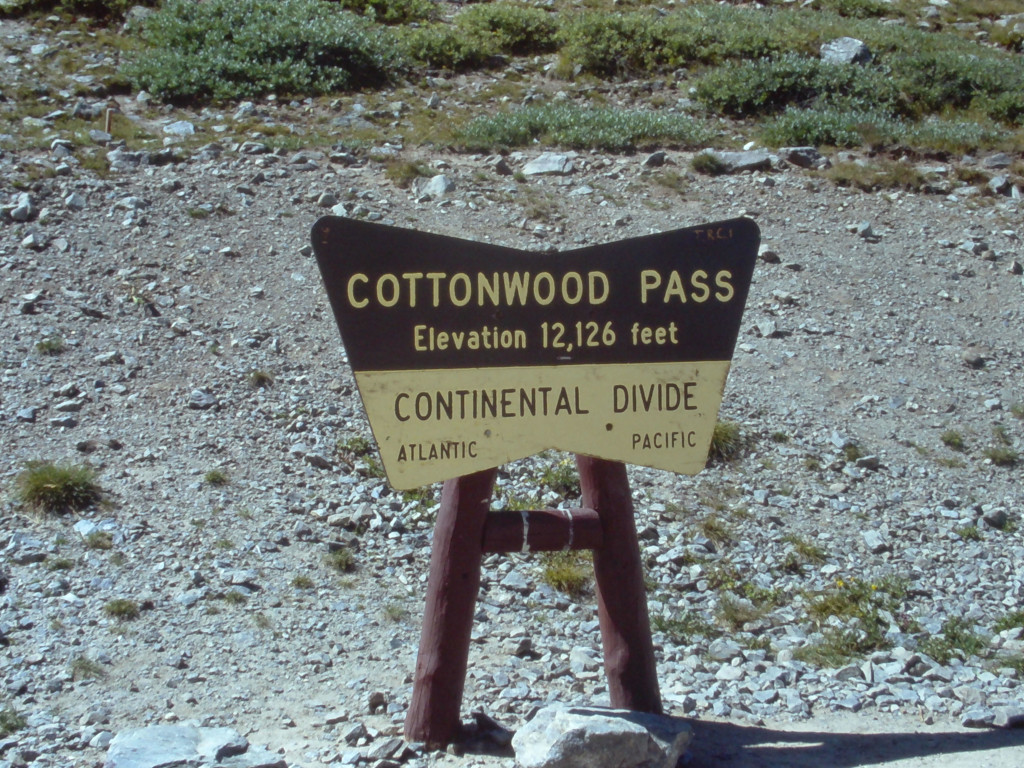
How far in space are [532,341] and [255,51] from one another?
415 inches

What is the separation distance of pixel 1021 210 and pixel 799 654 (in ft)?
24.5

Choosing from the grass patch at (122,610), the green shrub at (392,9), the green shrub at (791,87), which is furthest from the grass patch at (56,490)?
the green shrub at (392,9)

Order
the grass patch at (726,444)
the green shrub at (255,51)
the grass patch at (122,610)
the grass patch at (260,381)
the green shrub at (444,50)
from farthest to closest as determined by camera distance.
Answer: the green shrub at (444,50)
the green shrub at (255,51)
the grass patch at (260,381)
the grass patch at (726,444)
the grass patch at (122,610)

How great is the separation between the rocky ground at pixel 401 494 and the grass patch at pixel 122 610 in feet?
0.05

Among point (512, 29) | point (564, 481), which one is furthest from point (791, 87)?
point (564, 481)

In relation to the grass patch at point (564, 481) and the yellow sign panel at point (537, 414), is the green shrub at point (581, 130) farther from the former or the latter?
the yellow sign panel at point (537, 414)

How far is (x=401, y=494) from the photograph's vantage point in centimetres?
626

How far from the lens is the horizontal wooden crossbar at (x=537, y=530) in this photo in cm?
383

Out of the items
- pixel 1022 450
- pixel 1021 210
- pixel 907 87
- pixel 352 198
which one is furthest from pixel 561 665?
pixel 907 87

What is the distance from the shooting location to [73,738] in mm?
4117

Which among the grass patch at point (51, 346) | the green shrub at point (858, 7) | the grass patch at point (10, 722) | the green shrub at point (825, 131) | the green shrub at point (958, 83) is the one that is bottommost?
the grass patch at point (10, 722)

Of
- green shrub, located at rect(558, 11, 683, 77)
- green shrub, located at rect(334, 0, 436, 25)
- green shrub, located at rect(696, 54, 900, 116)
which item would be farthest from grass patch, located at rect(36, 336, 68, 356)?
green shrub, located at rect(334, 0, 436, 25)

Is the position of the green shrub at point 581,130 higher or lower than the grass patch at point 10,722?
higher

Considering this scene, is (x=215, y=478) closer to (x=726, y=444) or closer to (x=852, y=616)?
(x=726, y=444)
